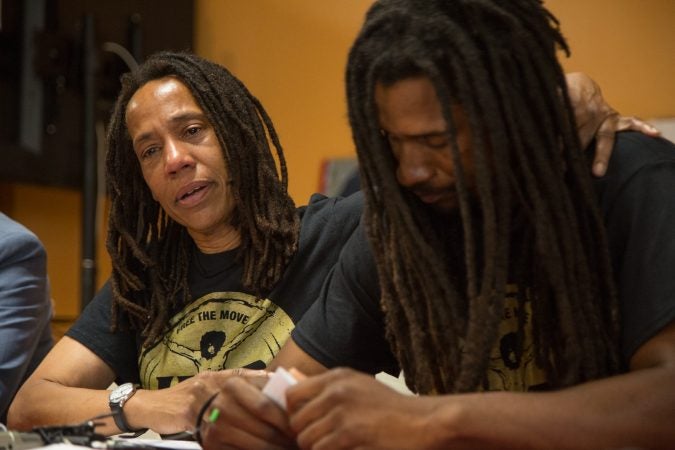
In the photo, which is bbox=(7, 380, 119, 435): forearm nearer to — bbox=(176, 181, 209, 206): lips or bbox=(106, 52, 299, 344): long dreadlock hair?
bbox=(106, 52, 299, 344): long dreadlock hair

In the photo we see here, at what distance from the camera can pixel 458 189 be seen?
43.2 inches

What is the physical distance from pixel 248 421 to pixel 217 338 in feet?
2.03

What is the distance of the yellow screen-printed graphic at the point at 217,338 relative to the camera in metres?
1.63

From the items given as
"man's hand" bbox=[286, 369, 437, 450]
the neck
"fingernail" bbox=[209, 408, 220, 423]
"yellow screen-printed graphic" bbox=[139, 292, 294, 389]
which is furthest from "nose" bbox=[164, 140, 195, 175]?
"man's hand" bbox=[286, 369, 437, 450]

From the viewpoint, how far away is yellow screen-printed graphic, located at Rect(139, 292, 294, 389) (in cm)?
163

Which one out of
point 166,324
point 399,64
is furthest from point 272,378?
point 166,324

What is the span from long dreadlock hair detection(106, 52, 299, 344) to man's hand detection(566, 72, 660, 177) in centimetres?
68

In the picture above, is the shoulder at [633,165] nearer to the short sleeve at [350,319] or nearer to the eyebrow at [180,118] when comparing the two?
the short sleeve at [350,319]

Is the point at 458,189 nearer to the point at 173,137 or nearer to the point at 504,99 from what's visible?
the point at 504,99

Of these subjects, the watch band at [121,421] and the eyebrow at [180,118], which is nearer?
the watch band at [121,421]

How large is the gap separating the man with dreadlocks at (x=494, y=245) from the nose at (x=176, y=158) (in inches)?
22.8

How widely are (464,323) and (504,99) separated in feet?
0.95

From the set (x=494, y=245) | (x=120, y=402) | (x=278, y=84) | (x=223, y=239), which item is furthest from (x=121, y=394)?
(x=278, y=84)

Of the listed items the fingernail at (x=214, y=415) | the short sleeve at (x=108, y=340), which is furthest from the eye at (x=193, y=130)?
the fingernail at (x=214, y=415)
